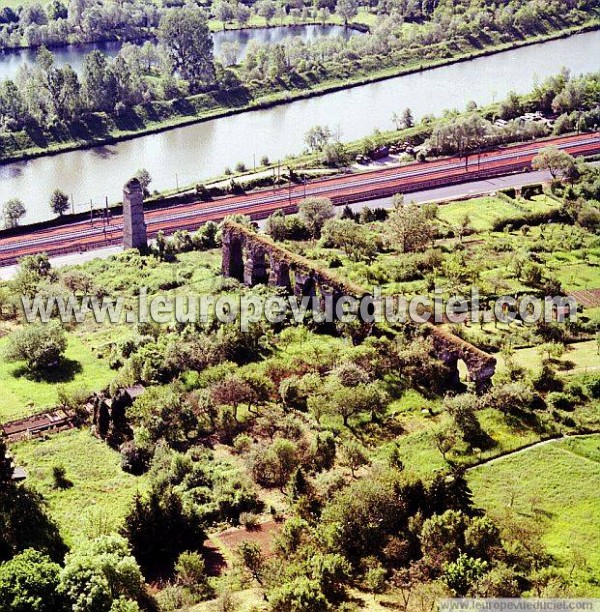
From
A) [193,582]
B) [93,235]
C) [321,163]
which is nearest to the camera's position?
[193,582]

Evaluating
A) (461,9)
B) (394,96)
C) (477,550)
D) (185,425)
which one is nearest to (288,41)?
(394,96)

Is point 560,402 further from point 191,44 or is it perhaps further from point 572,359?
point 191,44

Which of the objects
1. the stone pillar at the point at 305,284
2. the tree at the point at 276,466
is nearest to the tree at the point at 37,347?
the stone pillar at the point at 305,284

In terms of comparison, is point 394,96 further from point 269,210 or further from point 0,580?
point 0,580

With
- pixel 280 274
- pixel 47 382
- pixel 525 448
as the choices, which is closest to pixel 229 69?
pixel 280 274

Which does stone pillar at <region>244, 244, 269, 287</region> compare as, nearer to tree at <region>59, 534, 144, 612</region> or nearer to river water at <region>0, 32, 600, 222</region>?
tree at <region>59, 534, 144, 612</region>

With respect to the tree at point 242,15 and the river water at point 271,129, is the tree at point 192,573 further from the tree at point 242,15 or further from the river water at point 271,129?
the tree at point 242,15

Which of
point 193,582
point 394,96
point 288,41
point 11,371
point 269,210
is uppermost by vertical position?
point 288,41
